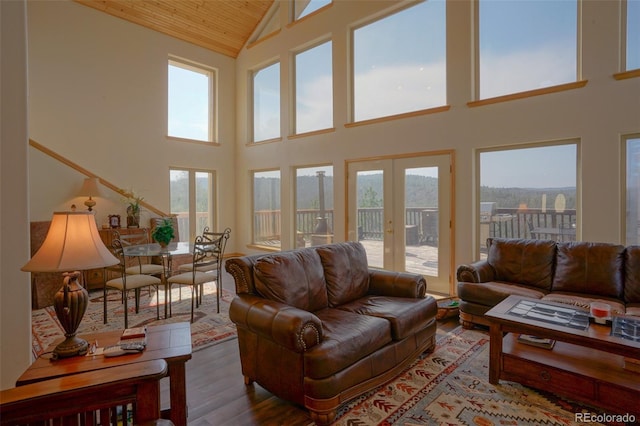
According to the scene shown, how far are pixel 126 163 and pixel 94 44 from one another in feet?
7.08

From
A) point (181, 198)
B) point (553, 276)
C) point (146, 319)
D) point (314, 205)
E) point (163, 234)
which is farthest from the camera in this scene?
point (181, 198)

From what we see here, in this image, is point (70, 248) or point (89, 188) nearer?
point (70, 248)

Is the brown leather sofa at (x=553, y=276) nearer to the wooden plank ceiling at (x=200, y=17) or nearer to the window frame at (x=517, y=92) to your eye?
the window frame at (x=517, y=92)

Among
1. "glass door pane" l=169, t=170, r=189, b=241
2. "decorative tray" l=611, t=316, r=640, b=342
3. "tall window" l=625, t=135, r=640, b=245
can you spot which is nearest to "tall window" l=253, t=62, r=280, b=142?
"glass door pane" l=169, t=170, r=189, b=241

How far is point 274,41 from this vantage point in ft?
23.8

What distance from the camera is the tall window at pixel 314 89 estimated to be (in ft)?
21.1

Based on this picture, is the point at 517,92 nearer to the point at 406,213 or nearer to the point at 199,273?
the point at 406,213

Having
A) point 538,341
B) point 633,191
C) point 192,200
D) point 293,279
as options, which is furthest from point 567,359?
point 192,200

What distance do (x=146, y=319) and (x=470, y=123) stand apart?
4.79 meters

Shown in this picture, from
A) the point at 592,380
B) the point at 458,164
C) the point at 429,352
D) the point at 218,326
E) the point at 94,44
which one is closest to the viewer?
the point at 592,380

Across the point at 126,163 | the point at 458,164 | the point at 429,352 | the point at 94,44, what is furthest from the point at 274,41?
the point at 429,352

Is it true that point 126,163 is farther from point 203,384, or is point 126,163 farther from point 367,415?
point 367,415
